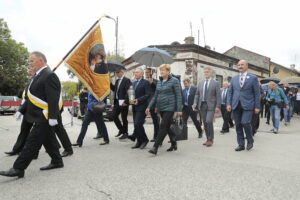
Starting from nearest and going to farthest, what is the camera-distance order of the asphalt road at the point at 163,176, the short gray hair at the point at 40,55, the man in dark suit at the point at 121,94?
the asphalt road at the point at 163,176
the short gray hair at the point at 40,55
the man in dark suit at the point at 121,94

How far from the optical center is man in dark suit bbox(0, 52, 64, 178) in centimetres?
389

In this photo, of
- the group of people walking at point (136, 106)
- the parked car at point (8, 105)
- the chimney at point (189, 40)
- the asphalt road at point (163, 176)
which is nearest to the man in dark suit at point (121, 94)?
the group of people walking at point (136, 106)

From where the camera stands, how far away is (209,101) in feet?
22.2

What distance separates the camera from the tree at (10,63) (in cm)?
3897

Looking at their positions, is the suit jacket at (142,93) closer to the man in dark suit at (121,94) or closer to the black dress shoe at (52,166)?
the man in dark suit at (121,94)

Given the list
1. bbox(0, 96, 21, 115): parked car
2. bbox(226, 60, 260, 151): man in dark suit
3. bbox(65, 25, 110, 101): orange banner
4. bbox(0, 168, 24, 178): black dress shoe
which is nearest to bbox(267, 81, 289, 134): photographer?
bbox(226, 60, 260, 151): man in dark suit

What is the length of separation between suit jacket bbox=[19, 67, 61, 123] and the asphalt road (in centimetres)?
90

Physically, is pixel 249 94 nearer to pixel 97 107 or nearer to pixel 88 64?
pixel 97 107

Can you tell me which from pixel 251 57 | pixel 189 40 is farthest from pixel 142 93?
pixel 251 57

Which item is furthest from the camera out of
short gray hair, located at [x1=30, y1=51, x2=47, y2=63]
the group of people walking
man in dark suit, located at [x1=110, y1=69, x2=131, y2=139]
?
man in dark suit, located at [x1=110, y1=69, x2=131, y2=139]

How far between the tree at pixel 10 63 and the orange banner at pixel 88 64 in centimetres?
3542

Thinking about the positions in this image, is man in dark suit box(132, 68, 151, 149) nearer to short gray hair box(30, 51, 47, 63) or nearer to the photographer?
short gray hair box(30, 51, 47, 63)

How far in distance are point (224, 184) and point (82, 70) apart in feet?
13.4

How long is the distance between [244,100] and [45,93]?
4.08m
